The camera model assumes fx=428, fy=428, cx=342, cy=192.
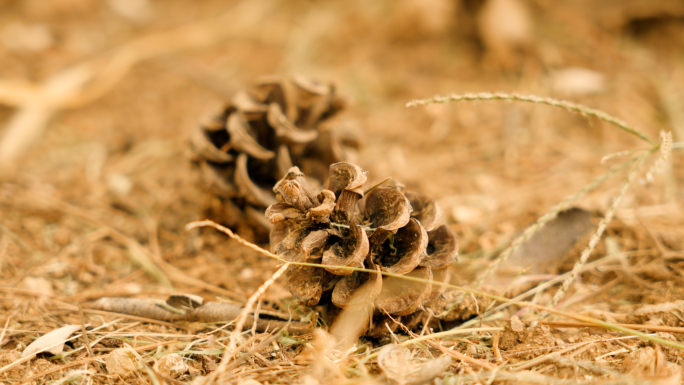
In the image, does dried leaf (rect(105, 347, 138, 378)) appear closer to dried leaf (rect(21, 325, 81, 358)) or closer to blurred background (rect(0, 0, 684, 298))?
dried leaf (rect(21, 325, 81, 358))

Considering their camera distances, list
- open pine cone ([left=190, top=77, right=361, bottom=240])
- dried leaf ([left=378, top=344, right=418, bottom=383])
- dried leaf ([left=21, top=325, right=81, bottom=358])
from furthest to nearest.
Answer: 1. open pine cone ([left=190, top=77, right=361, bottom=240])
2. dried leaf ([left=21, top=325, right=81, bottom=358])
3. dried leaf ([left=378, top=344, right=418, bottom=383])

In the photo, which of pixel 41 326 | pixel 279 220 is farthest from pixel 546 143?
pixel 41 326

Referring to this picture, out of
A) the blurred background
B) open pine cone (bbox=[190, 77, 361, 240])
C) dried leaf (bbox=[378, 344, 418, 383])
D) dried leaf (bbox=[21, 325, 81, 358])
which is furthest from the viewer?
the blurred background

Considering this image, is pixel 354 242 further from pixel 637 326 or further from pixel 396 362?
pixel 637 326

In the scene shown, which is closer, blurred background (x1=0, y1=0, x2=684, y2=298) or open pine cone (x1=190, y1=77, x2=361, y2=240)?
open pine cone (x1=190, y1=77, x2=361, y2=240)

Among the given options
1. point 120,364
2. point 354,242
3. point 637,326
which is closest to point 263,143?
point 354,242

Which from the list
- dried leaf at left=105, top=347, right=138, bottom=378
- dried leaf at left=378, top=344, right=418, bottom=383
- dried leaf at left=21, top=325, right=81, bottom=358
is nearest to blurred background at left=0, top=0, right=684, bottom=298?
dried leaf at left=21, top=325, right=81, bottom=358
